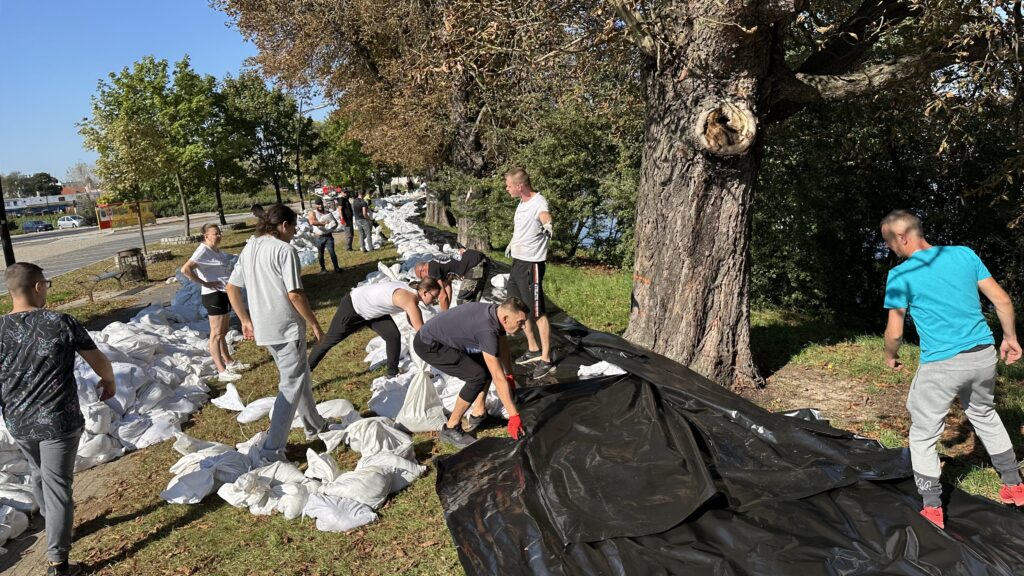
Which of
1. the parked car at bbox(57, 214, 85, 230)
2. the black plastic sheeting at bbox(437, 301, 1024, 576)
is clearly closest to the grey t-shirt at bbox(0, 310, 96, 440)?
the black plastic sheeting at bbox(437, 301, 1024, 576)

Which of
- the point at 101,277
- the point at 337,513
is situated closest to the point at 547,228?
the point at 337,513

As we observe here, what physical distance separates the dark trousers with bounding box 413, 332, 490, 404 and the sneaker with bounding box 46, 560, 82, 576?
95.1 inches

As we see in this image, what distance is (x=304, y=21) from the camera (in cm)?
1565

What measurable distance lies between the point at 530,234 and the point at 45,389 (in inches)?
161

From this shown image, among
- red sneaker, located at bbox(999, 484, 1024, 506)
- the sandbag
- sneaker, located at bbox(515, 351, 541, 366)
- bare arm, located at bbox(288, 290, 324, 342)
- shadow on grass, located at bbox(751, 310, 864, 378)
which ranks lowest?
shadow on grass, located at bbox(751, 310, 864, 378)

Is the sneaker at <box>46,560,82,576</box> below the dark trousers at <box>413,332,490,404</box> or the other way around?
below

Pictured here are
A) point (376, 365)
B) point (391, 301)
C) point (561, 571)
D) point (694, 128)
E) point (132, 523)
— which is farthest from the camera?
point (376, 365)

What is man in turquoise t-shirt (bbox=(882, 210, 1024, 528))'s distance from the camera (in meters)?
3.18

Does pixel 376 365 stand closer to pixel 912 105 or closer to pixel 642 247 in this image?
pixel 642 247

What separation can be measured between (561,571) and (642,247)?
11.2ft

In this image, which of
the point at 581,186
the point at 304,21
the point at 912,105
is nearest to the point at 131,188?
the point at 304,21

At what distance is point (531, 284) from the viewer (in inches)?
253

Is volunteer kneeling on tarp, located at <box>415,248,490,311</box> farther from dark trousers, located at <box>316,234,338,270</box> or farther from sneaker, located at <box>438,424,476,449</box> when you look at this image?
dark trousers, located at <box>316,234,338,270</box>

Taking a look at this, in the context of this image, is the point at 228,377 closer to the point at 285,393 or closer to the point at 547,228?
the point at 285,393
